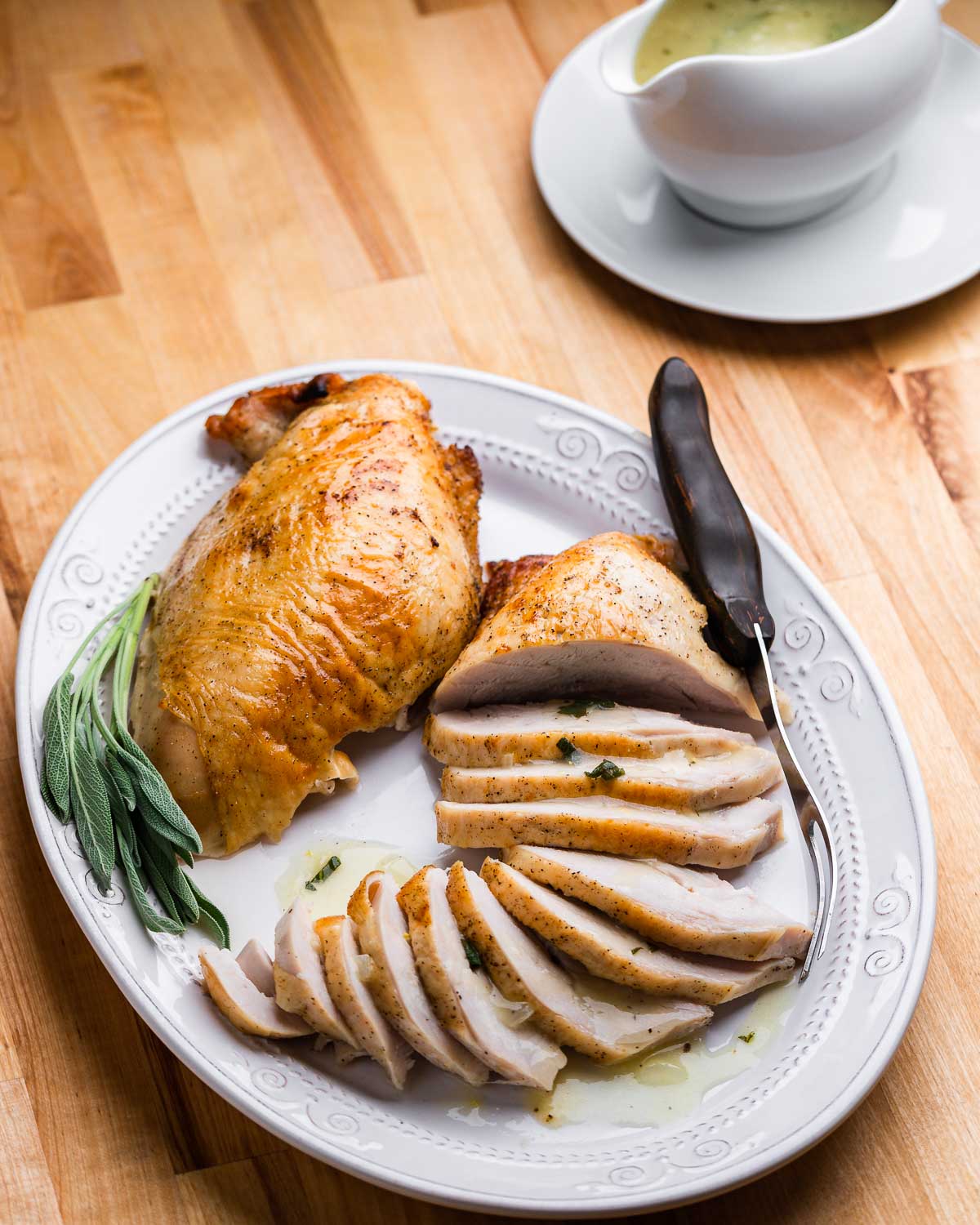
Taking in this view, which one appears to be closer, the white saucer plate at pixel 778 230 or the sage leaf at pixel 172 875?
the sage leaf at pixel 172 875

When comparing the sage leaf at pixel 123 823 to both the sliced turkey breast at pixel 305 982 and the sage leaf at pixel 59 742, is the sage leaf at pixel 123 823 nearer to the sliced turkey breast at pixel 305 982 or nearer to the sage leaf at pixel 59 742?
the sage leaf at pixel 59 742

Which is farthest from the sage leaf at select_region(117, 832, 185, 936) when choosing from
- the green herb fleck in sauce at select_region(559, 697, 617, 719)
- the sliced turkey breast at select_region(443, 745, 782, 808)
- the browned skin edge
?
the browned skin edge

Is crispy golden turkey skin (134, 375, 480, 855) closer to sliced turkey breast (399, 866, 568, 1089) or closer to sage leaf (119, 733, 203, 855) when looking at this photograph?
sage leaf (119, 733, 203, 855)

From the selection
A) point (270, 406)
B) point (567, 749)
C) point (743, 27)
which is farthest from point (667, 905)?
point (743, 27)

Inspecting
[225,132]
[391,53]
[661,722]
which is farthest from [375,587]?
[391,53]

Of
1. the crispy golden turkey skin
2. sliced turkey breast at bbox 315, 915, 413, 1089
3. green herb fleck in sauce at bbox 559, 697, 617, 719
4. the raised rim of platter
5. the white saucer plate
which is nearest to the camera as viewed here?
the raised rim of platter

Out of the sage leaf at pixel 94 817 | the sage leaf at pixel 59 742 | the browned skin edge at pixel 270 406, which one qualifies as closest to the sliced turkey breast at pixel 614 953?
the sage leaf at pixel 94 817

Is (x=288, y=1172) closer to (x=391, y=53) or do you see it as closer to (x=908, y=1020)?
(x=908, y=1020)
